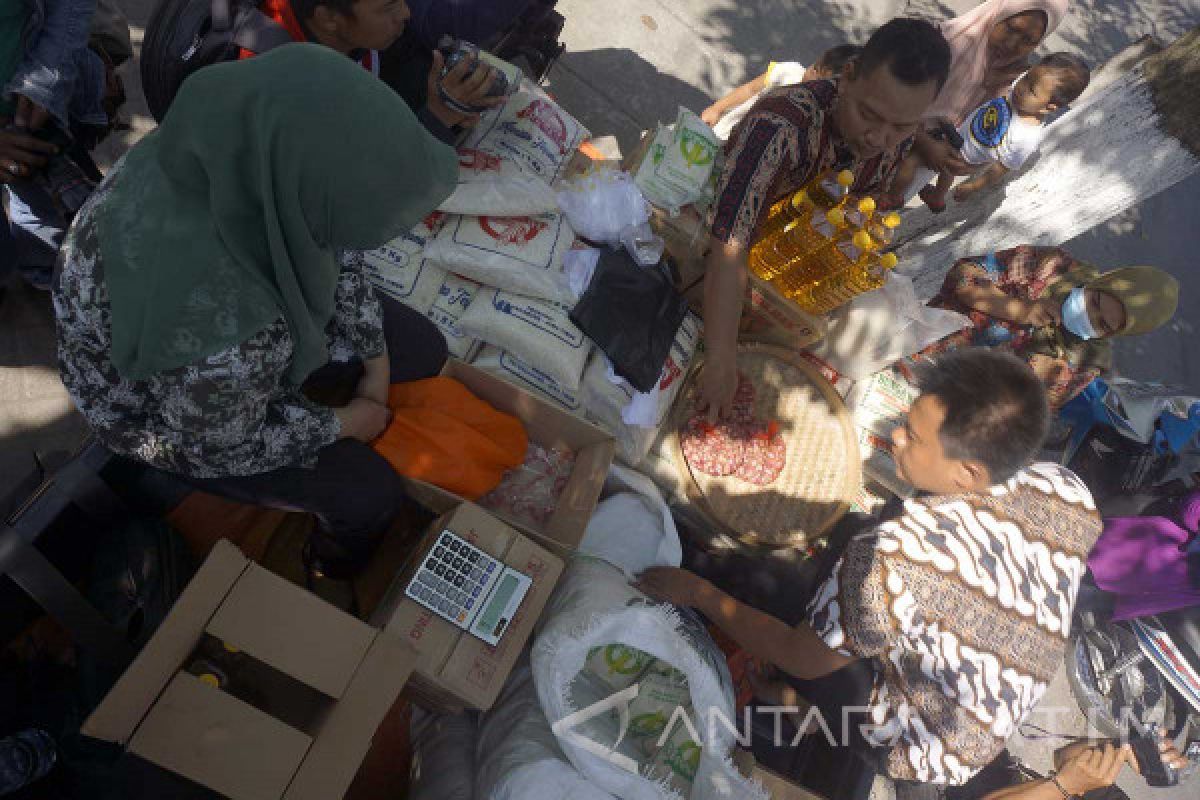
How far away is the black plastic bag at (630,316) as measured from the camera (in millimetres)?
2582

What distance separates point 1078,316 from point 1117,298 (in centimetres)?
15

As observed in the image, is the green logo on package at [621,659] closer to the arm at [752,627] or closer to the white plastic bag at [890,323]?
the arm at [752,627]

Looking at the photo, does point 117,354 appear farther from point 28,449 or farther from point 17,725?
point 28,449

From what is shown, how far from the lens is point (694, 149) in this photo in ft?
9.81

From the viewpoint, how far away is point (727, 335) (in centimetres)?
260

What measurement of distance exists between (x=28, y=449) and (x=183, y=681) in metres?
1.78

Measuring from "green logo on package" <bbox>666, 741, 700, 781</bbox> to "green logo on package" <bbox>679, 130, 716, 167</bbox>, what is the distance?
2259 millimetres

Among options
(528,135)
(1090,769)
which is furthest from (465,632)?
(1090,769)

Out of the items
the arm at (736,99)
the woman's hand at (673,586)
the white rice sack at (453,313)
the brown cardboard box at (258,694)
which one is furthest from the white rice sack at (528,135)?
the brown cardboard box at (258,694)

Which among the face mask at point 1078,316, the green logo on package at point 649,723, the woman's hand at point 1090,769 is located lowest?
the woman's hand at point 1090,769

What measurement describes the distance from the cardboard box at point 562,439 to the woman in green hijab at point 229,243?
2.50 ft

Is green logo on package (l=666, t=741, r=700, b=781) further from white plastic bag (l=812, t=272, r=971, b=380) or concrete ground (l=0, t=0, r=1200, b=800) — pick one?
concrete ground (l=0, t=0, r=1200, b=800)

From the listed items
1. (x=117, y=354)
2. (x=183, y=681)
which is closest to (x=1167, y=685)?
(x=183, y=681)

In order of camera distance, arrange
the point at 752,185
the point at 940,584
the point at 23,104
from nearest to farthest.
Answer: the point at 940,584 → the point at 23,104 → the point at 752,185
